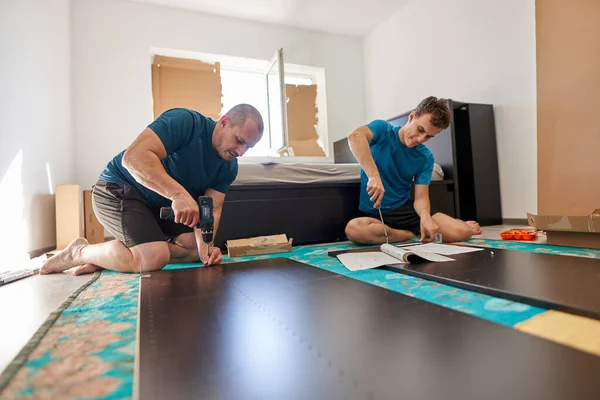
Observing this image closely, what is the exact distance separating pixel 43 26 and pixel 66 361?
348cm

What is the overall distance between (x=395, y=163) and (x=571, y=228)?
3.49 feet

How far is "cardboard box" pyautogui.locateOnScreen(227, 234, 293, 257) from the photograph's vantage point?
230 cm

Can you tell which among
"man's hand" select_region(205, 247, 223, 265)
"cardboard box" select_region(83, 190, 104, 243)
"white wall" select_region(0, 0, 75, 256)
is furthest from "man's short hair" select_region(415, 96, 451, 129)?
"cardboard box" select_region(83, 190, 104, 243)

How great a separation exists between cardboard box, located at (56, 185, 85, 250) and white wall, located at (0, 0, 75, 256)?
3.4 inches

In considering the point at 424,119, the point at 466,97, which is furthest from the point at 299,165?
the point at 466,97

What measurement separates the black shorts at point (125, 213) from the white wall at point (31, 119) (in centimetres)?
95

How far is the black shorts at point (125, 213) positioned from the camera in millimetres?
1776

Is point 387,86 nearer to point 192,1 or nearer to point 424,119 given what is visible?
point 192,1

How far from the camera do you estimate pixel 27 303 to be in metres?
1.31

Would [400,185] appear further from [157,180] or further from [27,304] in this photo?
Result: [27,304]

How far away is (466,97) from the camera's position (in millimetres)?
3832

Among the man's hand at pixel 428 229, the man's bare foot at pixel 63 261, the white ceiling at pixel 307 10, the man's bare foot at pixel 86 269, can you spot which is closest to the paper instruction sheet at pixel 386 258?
the man's hand at pixel 428 229

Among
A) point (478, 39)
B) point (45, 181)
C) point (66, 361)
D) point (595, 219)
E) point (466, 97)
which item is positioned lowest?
point (66, 361)

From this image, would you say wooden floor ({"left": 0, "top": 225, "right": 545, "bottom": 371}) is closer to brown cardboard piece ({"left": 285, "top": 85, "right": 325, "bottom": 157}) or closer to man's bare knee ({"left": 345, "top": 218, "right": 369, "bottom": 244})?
man's bare knee ({"left": 345, "top": 218, "right": 369, "bottom": 244})
